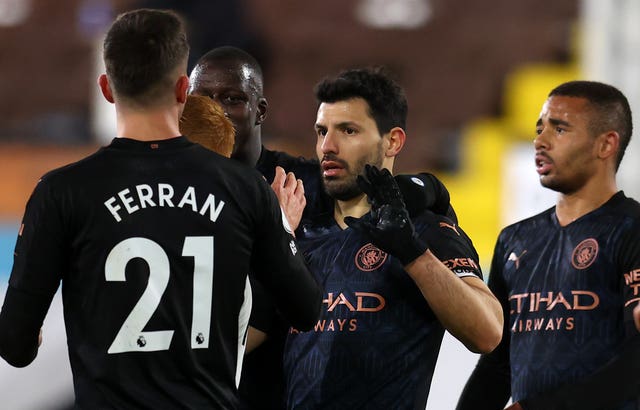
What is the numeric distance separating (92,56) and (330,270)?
7.76 metres

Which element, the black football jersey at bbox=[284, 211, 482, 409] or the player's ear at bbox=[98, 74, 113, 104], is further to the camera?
the black football jersey at bbox=[284, 211, 482, 409]

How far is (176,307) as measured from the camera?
2465 millimetres

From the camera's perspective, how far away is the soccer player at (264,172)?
3.33m

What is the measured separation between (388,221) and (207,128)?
552 mm

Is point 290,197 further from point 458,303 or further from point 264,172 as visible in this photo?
point 264,172

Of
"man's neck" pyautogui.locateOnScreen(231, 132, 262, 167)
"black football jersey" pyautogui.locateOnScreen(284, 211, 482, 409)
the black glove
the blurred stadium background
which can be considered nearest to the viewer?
the black glove

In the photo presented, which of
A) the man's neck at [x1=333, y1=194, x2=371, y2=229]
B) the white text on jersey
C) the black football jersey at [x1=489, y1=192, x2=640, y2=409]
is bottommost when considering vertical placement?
the black football jersey at [x1=489, y1=192, x2=640, y2=409]

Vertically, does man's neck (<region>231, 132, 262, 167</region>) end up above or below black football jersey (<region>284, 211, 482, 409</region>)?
above

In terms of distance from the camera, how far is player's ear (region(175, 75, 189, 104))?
8.39 feet

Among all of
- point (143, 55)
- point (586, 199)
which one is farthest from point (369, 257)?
point (143, 55)

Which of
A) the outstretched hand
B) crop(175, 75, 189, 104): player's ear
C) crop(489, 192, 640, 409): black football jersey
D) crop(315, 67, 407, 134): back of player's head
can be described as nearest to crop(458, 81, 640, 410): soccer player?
crop(489, 192, 640, 409): black football jersey

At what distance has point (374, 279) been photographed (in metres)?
3.33

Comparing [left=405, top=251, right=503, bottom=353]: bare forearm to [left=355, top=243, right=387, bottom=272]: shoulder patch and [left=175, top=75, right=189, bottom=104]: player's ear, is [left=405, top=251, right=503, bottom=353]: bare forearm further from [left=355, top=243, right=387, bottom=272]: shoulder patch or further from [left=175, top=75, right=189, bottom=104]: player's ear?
[left=175, top=75, right=189, bottom=104]: player's ear

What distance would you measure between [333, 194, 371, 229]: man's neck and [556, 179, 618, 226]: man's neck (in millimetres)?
777
